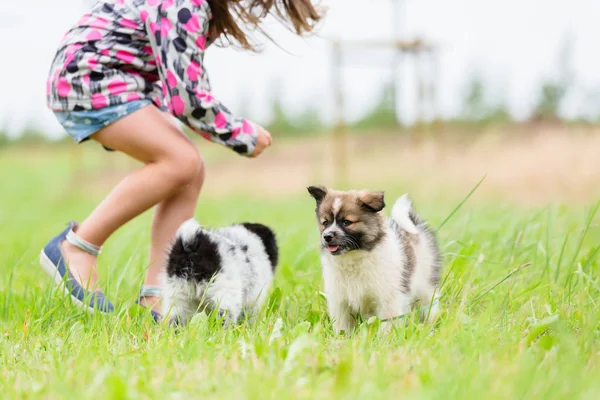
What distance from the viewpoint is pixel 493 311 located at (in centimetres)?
265

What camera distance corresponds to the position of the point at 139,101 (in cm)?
318

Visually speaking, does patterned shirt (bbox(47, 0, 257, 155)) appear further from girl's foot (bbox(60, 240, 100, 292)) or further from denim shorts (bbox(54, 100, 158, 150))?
girl's foot (bbox(60, 240, 100, 292))

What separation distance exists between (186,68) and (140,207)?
2.34ft

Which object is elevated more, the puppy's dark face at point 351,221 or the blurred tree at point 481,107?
the puppy's dark face at point 351,221

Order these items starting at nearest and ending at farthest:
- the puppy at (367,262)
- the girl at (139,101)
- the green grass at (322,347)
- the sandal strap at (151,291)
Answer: the green grass at (322,347) < the puppy at (367,262) < the girl at (139,101) < the sandal strap at (151,291)

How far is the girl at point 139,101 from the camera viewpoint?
3045 millimetres

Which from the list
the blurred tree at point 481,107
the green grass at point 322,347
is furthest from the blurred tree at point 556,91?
the green grass at point 322,347

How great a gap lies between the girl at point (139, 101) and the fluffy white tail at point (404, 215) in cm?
74

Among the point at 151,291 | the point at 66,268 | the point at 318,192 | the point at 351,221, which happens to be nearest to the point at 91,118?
the point at 66,268

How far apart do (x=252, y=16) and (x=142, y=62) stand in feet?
1.96

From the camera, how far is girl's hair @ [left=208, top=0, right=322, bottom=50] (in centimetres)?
325

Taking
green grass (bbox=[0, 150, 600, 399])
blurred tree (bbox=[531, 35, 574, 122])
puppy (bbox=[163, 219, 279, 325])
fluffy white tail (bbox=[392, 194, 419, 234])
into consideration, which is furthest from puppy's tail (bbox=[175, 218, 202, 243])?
blurred tree (bbox=[531, 35, 574, 122])

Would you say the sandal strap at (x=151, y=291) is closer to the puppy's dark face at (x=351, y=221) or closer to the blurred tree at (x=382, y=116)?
the puppy's dark face at (x=351, y=221)

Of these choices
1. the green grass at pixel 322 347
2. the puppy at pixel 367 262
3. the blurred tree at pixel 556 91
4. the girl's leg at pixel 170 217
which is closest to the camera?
the green grass at pixel 322 347
